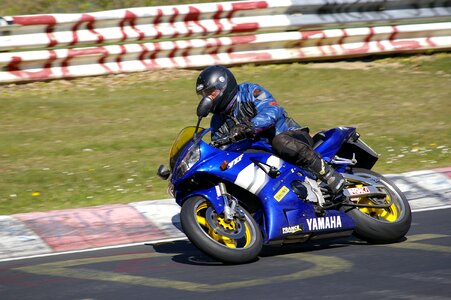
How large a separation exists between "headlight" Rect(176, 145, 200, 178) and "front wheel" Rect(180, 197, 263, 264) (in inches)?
8.7

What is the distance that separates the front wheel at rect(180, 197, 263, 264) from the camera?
6676 millimetres

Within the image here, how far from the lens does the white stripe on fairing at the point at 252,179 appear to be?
7.06 m

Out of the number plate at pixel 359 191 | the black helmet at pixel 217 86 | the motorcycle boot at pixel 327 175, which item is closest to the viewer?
the black helmet at pixel 217 86

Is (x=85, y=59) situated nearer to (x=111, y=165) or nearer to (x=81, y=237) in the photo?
(x=111, y=165)

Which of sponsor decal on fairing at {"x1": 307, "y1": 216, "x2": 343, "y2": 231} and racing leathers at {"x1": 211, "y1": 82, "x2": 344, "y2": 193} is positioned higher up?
racing leathers at {"x1": 211, "y1": 82, "x2": 344, "y2": 193}

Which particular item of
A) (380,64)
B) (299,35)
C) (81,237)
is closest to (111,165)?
(81,237)

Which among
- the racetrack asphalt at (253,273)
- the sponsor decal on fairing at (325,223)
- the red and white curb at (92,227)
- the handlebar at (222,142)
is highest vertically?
the handlebar at (222,142)

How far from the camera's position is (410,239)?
7.72 meters

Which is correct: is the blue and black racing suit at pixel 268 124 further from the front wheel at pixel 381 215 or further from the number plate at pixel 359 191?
the front wheel at pixel 381 215

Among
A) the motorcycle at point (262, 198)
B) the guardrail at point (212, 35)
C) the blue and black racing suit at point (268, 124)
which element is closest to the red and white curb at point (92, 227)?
the motorcycle at point (262, 198)

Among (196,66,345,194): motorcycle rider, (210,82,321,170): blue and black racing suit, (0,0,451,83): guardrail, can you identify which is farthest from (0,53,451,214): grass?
(196,66,345,194): motorcycle rider

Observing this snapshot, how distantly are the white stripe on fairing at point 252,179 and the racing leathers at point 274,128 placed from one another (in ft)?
0.87

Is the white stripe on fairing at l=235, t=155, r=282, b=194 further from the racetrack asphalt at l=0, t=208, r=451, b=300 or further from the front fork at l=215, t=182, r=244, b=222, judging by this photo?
the racetrack asphalt at l=0, t=208, r=451, b=300

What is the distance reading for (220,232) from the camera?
683cm
